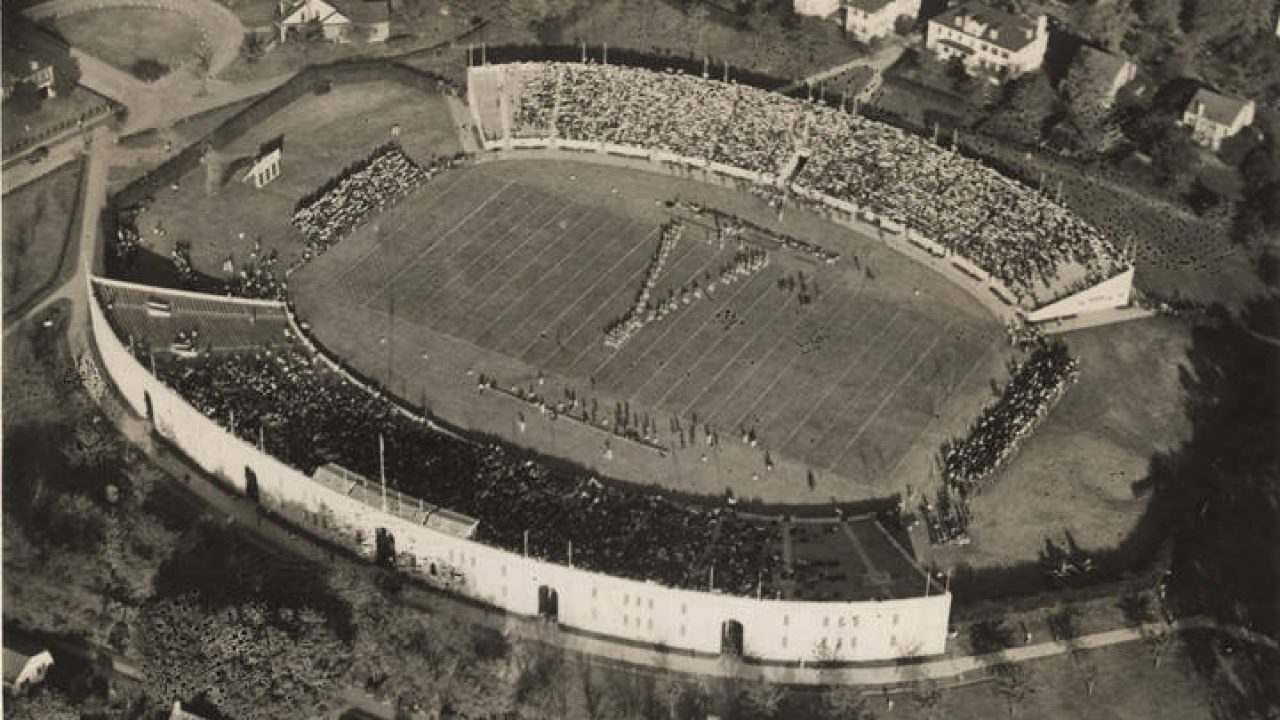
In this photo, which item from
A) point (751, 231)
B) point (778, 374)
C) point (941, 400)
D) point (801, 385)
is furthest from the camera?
point (751, 231)

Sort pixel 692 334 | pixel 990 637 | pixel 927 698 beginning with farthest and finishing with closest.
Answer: pixel 692 334, pixel 990 637, pixel 927 698

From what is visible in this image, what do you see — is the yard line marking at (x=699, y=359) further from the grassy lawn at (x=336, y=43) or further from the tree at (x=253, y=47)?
the tree at (x=253, y=47)

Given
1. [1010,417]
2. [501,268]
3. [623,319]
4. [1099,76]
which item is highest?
[1099,76]

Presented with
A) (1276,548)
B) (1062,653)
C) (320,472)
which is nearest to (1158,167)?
(1276,548)

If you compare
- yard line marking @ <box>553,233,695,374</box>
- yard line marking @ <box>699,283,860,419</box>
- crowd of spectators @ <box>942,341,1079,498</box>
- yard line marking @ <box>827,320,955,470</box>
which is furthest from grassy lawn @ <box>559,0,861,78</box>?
crowd of spectators @ <box>942,341,1079,498</box>

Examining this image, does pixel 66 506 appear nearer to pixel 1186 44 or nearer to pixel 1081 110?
pixel 1081 110

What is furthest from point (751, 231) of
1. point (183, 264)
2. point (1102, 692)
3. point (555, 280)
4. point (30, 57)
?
point (30, 57)

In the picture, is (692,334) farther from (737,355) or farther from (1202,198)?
(1202,198)
